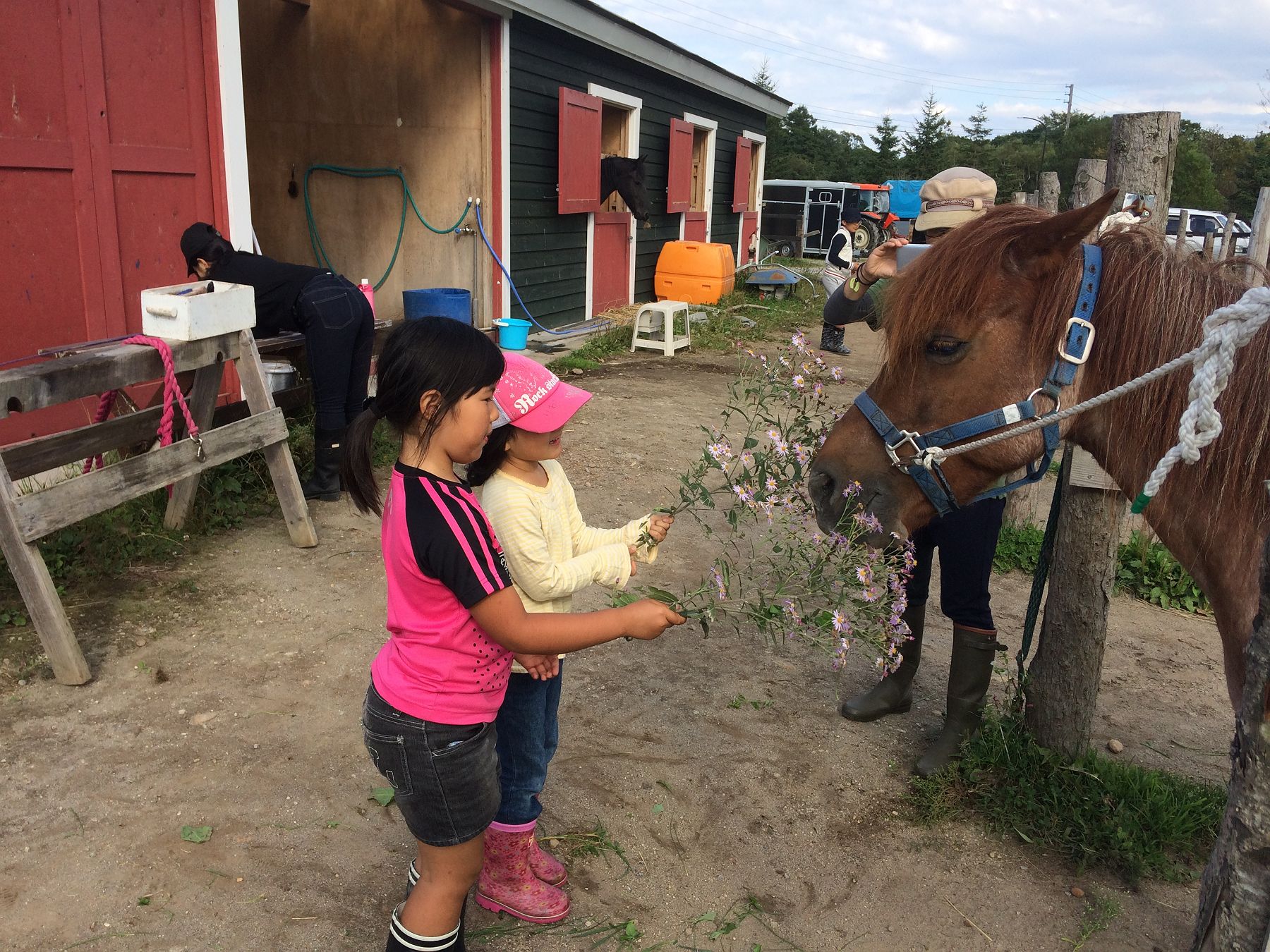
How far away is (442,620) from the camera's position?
1683mm

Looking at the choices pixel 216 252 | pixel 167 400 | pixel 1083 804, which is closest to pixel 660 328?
pixel 216 252

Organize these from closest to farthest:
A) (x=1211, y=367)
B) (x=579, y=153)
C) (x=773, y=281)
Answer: (x=1211, y=367) < (x=579, y=153) < (x=773, y=281)

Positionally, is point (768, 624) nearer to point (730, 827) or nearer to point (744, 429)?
point (730, 827)

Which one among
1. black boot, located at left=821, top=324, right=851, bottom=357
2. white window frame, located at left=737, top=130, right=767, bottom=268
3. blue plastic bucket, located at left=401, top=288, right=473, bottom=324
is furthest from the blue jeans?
white window frame, located at left=737, top=130, right=767, bottom=268

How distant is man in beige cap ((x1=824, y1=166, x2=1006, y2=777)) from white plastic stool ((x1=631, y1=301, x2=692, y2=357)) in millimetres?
6673

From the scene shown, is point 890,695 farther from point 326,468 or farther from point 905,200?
point 905,200

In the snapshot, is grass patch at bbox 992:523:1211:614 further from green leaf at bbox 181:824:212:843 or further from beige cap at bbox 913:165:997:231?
green leaf at bbox 181:824:212:843

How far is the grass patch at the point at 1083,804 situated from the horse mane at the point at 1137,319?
46.8 inches

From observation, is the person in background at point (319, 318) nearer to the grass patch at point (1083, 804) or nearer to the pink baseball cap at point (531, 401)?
the pink baseball cap at point (531, 401)

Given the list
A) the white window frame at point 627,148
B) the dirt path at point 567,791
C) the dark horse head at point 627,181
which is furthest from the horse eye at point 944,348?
the dark horse head at point 627,181

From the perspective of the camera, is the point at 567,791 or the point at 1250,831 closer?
the point at 1250,831

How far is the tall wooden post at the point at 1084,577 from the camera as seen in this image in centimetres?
269

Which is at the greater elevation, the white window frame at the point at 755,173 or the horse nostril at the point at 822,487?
the white window frame at the point at 755,173

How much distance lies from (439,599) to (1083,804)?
1.98m
